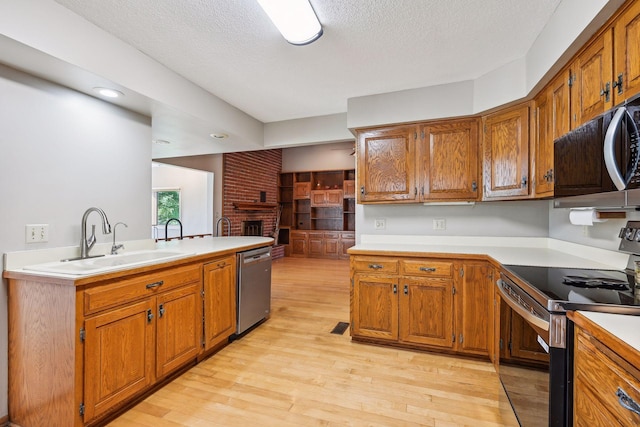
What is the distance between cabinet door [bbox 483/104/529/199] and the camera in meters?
2.34

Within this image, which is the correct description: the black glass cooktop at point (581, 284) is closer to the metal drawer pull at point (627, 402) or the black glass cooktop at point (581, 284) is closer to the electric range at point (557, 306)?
the electric range at point (557, 306)

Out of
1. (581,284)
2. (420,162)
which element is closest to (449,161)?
(420,162)

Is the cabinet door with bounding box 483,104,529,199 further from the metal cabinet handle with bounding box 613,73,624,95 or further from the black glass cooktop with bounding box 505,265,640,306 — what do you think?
the metal cabinet handle with bounding box 613,73,624,95

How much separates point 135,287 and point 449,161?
269cm

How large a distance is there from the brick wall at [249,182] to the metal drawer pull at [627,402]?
5.78 meters

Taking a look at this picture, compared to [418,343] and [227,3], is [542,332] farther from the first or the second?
[227,3]

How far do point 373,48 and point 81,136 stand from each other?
7.27 ft

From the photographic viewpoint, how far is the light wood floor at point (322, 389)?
1726mm

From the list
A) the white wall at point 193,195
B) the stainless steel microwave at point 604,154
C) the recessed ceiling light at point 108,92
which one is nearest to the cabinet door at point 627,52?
the stainless steel microwave at point 604,154

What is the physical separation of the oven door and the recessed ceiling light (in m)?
2.85

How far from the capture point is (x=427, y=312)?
8.22 ft

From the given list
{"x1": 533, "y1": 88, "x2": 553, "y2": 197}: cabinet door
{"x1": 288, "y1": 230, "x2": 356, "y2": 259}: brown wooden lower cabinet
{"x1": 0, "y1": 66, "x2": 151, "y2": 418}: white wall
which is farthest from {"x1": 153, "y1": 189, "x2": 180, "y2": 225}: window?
{"x1": 533, "y1": 88, "x2": 553, "y2": 197}: cabinet door

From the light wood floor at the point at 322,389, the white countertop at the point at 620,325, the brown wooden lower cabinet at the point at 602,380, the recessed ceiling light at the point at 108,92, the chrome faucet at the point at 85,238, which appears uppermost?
the recessed ceiling light at the point at 108,92

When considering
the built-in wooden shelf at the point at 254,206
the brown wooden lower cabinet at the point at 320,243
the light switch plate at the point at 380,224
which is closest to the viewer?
the light switch plate at the point at 380,224
